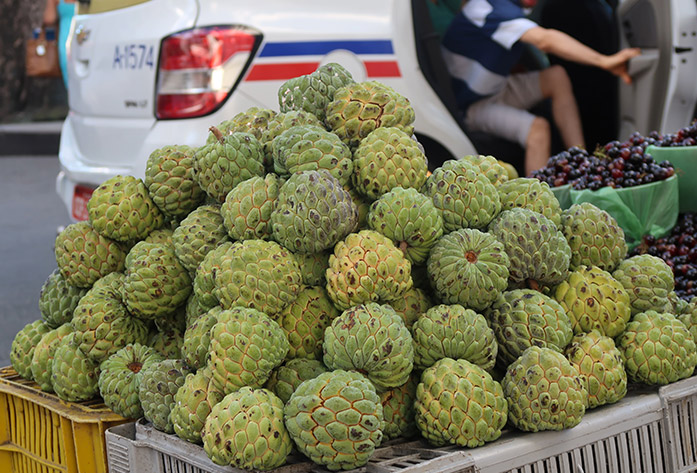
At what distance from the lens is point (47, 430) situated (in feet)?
7.33

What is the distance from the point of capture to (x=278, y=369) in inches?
75.0

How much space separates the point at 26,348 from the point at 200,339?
820 millimetres

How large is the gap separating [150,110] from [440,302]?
9.38 feet

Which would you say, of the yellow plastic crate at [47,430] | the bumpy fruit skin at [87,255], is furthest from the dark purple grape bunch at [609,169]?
the yellow plastic crate at [47,430]

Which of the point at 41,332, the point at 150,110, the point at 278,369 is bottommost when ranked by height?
the point at 150,110

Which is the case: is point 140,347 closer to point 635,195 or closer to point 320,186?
point 320,186

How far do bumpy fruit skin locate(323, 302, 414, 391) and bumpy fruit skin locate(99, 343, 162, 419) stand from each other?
0.52 metres

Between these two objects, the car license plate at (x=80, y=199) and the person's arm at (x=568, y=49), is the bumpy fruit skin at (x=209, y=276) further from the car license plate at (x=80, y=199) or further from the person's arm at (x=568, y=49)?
the person's arm at (x=568, y=49)

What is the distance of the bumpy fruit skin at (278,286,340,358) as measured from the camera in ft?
6.35

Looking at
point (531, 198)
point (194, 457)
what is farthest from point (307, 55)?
point (194, 457)

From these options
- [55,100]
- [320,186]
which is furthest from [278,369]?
[55,100]

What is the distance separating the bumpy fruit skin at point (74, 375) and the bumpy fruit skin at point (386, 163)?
0.88m

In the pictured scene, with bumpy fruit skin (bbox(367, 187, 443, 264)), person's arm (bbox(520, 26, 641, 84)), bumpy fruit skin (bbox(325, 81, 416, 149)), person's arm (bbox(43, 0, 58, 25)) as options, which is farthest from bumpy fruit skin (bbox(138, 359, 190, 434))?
person's arm (bbox(43, 0, 58, 25))

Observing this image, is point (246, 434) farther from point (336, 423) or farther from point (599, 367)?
point (599, 367)
